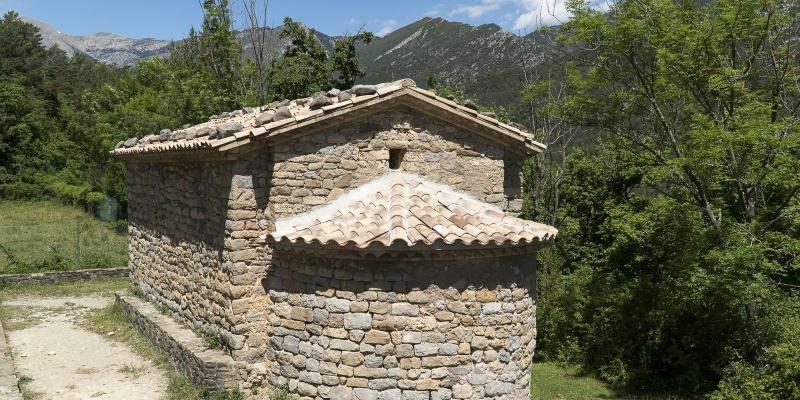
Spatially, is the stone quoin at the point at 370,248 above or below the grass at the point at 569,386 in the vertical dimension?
above

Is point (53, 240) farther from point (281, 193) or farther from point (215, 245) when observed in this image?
point (281, 193)

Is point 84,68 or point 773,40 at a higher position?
point 84,68

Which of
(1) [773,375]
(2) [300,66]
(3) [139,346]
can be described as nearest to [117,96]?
(2) [300,66]

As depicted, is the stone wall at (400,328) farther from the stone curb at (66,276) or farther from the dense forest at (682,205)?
the stone curb at (66,276)

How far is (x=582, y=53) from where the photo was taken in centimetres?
1739

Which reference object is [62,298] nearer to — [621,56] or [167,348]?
[167,348]

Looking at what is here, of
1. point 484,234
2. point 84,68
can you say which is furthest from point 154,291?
point 84,68

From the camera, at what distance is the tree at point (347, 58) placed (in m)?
27.3

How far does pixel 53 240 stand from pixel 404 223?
21.3 m

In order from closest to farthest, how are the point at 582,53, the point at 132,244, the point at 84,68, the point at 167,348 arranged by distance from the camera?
1. the point at 167,348
2. the point at 132,244
3. the point at 582,53
4. the point at 84,68

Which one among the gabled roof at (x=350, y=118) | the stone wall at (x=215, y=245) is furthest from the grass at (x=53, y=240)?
the gabled roof at (x=350, y=118)

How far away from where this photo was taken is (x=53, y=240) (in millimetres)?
24172

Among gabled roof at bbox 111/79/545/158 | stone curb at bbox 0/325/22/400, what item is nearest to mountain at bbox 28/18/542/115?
stone curb at bbox 0/325/22/400

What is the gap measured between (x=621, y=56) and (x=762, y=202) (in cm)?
485
